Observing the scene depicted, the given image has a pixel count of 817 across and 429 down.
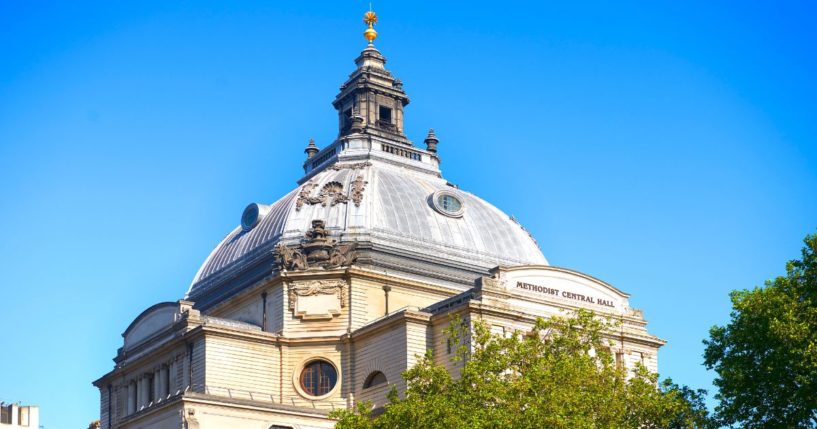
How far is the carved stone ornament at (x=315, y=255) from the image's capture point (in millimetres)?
101875

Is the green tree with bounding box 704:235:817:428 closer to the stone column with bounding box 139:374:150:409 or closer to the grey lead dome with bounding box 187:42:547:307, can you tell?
the grey lead dome with bounding box 187:42:547:307

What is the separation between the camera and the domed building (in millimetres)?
94125

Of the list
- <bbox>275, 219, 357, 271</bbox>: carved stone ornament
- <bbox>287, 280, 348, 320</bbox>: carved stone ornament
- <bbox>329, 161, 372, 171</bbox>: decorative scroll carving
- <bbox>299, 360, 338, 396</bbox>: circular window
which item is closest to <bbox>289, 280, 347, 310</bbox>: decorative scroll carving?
<bbox>287, 280, 348, 320</bbox>: carved stone ornament

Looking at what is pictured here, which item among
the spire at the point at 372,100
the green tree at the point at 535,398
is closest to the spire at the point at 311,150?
the spire at the point at 372,100

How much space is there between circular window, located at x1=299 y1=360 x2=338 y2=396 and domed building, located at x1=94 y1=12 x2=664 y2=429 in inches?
3.7

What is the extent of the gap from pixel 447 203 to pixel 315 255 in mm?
13499

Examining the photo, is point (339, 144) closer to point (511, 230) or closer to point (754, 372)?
point (511, 230)

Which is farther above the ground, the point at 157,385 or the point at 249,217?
the point at 249,217

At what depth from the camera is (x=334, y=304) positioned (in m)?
101

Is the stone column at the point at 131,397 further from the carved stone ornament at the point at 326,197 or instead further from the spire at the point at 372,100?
the spire at the point at 372,100

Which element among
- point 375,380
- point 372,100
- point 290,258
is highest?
point 372,100

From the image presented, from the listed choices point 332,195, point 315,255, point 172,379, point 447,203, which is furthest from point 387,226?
point 172,379

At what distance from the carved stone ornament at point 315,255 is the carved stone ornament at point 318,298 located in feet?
4.88

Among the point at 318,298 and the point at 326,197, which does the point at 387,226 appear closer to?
the point at 326,197
